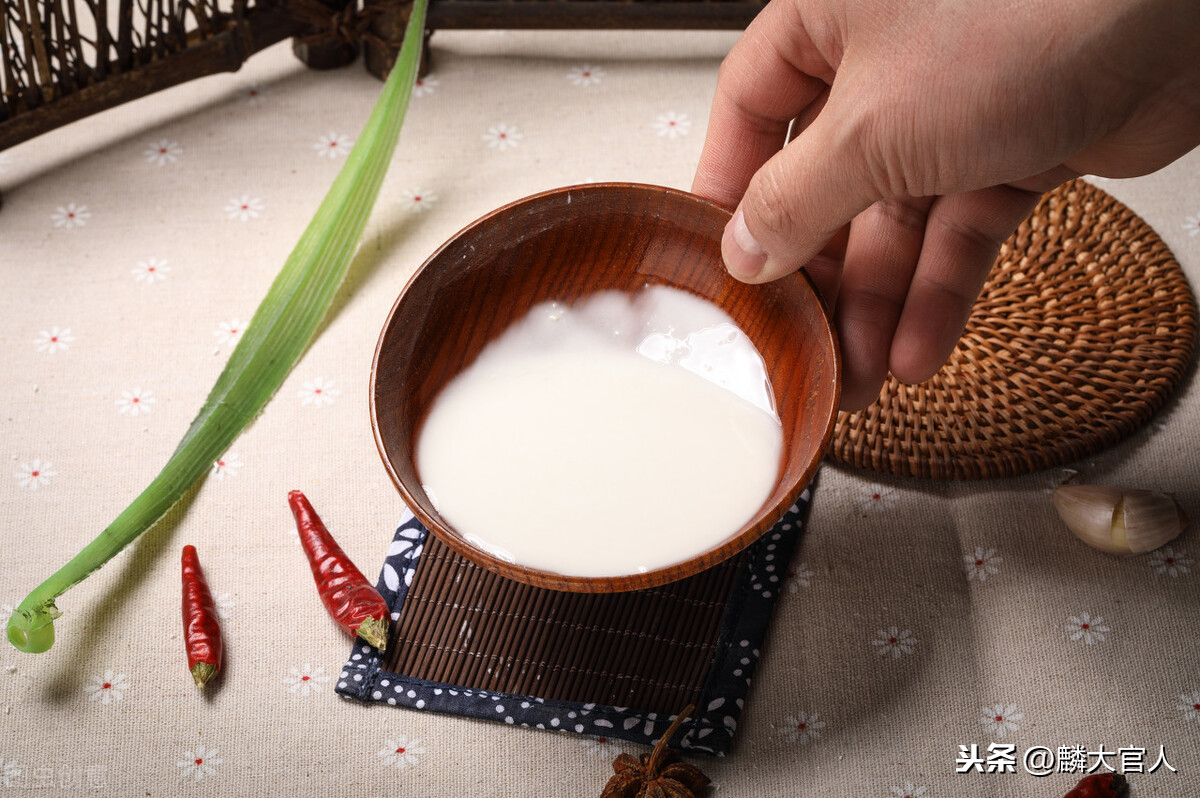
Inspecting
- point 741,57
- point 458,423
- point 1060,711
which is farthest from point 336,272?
point 1060,711

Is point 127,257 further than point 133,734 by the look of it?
Yes

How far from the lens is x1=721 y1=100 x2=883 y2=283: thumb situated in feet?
2.89

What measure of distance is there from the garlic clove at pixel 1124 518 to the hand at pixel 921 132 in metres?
0.22

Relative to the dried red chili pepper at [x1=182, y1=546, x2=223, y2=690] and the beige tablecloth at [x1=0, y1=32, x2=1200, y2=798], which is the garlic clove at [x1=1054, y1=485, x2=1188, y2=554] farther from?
the dried red chili pepper at [x1=182, y1=546, x2=223, y2=690]

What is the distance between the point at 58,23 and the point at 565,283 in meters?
0.76

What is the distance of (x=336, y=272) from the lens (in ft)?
4.30

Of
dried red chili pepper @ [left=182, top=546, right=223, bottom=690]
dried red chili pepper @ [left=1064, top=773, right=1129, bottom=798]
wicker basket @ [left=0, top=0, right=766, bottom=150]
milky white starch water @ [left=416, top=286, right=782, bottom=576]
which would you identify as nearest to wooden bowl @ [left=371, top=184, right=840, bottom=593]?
milky white starch water @ [left=416, top=286, right=782, bottom=576]

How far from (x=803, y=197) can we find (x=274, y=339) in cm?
67

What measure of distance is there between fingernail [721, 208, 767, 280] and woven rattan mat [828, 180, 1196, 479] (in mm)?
269

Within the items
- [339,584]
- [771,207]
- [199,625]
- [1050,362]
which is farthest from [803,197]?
[199,625]

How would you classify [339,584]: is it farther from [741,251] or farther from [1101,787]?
[1101,787]

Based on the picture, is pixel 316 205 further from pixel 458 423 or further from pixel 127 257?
pixel 458 423

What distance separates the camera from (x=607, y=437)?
3.24 ft

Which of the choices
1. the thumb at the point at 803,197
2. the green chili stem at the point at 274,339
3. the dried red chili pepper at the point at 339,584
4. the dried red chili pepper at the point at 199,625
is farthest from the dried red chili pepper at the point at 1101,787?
the green chili stem at the point at 274,339
